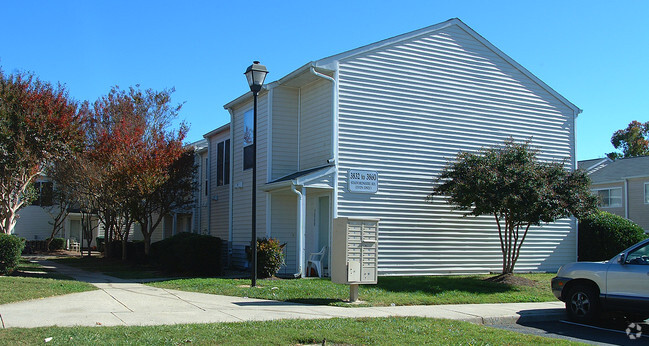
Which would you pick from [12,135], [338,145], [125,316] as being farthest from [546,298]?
[12,135]

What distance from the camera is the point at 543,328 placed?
397 inches

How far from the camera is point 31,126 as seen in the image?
1712 centimetres

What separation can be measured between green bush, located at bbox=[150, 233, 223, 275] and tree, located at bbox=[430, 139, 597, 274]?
7.10 m

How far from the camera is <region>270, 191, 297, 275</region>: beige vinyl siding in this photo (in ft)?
57.9

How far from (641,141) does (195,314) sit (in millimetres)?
57447

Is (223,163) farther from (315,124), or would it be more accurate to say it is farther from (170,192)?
(315,124)

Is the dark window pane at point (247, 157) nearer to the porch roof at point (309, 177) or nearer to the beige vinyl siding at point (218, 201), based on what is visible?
the beige vinyl siding at point (218, 201)

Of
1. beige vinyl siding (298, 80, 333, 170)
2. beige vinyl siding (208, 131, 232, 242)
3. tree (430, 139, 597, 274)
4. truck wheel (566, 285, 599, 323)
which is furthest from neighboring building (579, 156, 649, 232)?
truck wheel (566, 285, 599, 323)

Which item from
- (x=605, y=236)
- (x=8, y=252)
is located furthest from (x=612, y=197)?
(x=8, y=252)

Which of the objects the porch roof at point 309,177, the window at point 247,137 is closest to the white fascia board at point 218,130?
the window at point 247,137

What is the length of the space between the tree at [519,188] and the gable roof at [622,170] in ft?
63.1

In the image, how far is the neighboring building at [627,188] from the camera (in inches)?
1236

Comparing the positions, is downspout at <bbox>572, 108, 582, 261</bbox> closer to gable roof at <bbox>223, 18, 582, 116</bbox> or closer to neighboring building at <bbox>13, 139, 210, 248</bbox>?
gable roof at <bbox>223, 18, 582, 116</bbox>

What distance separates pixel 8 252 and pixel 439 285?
1125 centimetres
